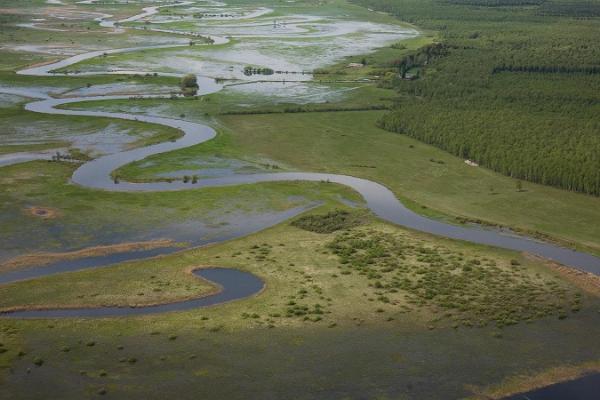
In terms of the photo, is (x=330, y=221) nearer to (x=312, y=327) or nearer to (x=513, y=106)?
(x=312, y=327)

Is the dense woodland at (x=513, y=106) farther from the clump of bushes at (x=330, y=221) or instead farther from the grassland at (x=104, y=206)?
the clump of bushes at (x=330, y=221)

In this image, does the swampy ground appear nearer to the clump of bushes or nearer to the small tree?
the clump of bushes

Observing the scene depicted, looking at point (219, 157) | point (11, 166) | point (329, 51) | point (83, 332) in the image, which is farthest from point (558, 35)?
point (83, 332)

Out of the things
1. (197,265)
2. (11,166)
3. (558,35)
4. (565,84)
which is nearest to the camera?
(197,265)

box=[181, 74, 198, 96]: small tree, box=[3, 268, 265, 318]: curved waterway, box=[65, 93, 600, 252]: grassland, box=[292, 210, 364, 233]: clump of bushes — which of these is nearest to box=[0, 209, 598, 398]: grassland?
box=[3, 268, 265, 318]: curved waterway

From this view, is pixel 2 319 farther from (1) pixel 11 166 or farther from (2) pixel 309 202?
(1) pixel 11 166

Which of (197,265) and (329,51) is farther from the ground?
(329,51)
